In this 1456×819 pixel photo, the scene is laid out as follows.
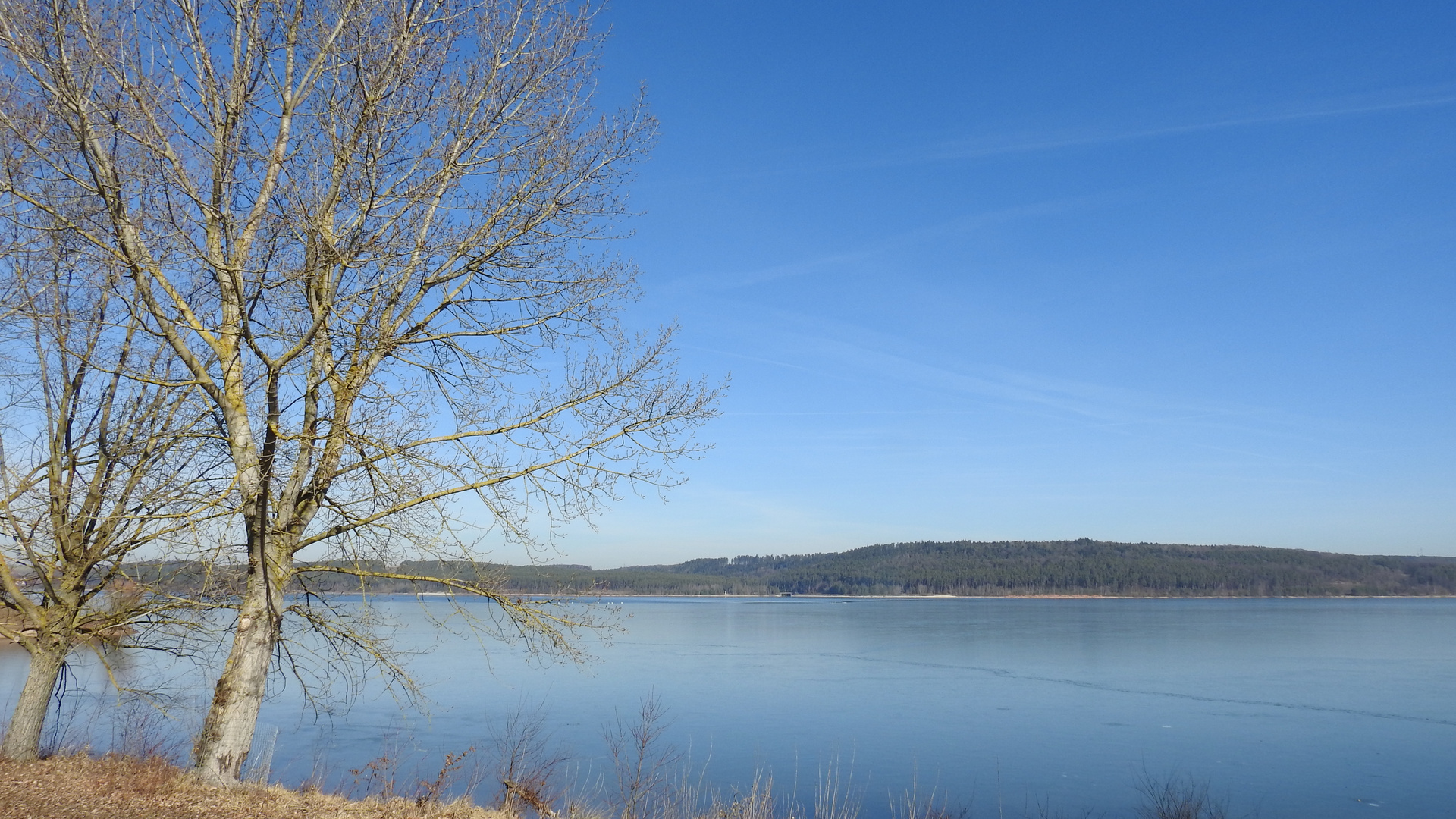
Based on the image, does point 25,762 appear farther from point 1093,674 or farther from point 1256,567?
point 1256,567

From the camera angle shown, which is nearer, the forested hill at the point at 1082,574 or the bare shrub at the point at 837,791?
the bare shrub at the point at 837,791

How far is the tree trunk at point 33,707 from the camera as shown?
8.89 metres

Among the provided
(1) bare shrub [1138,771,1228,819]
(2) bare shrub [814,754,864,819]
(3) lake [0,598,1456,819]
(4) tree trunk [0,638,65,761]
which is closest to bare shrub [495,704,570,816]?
(3) lake [0,598,1456,819]

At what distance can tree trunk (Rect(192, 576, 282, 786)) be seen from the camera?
695 centimetres

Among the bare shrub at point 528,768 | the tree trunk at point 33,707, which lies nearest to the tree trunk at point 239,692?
the bare shrub at point 528,768

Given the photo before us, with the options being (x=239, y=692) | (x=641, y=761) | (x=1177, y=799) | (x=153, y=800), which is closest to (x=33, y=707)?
(x=153, y=800)

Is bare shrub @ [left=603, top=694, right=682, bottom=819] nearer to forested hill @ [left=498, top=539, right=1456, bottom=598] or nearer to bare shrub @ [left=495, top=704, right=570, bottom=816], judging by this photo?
bare shrub @ [left=495, top=704, right=570, bottom=816]

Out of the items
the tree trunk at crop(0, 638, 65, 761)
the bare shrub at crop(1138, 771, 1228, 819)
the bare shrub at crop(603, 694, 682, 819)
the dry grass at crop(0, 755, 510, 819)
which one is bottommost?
the bare shrub at crop(1138, 771, 1228, 819)

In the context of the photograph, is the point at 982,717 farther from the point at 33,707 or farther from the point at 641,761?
the point at 33,707

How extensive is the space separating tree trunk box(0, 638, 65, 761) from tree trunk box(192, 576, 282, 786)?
322 centimetres

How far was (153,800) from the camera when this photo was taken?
6.76 m

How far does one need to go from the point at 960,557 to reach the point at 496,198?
157m

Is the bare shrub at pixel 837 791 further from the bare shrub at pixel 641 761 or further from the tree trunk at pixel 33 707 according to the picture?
the tree trunk at pixel 33 707

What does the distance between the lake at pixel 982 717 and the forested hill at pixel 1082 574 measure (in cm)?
9151
